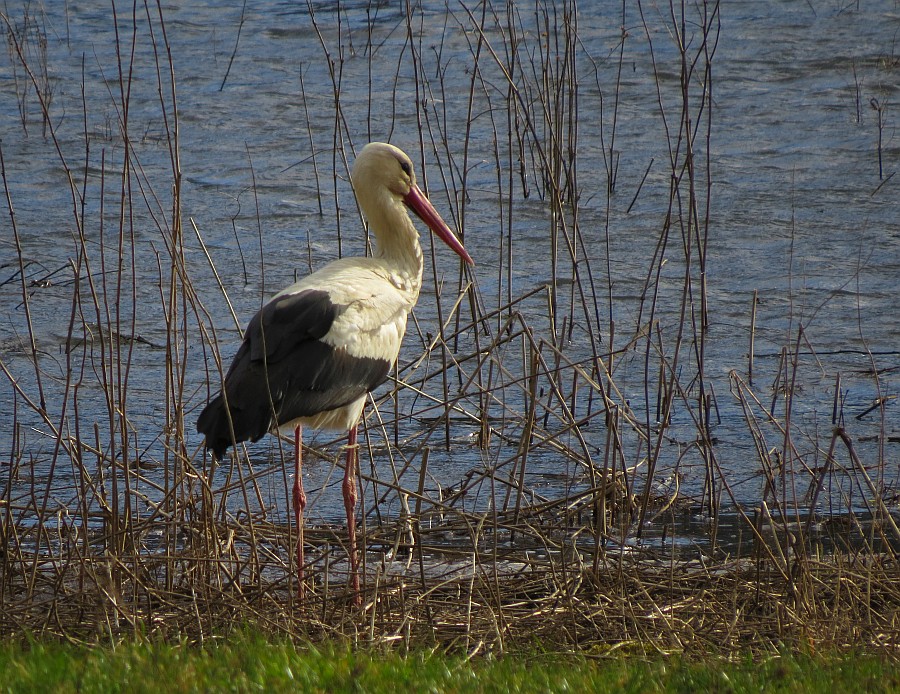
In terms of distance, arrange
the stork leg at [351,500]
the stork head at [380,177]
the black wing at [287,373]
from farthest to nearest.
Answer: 1. the stork head at [380,177]
2. the stork leg at [351,500]
3. the black wing at [287,373]

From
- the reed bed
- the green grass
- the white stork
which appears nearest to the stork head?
the white stork

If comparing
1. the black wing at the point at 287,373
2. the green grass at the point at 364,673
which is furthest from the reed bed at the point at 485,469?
the green grass at the point at 364,673

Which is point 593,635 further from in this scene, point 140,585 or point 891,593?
point 140,585

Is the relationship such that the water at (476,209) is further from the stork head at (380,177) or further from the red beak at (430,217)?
the stork head at (380,177)

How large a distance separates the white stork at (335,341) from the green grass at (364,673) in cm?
83

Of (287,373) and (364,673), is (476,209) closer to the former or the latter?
(287,373)

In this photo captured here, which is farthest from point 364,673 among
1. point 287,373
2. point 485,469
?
point 485,469

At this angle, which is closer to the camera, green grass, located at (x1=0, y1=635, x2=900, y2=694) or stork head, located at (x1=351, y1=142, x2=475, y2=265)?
green grass, located at (x1=0, y1=635, x2=900, y2=694)

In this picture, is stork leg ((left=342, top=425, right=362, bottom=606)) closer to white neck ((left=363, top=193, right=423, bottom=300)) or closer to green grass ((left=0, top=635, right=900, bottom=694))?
white neck ((left=363, top=193, right=423, bottom=300))

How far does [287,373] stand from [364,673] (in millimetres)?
1736

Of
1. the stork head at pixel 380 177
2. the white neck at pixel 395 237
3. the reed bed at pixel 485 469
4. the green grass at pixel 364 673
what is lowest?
the reed bed at pixel 485 469

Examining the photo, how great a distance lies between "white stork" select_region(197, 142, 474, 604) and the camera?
4758mm

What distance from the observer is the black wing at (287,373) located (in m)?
4.71

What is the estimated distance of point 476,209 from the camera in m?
10.2
